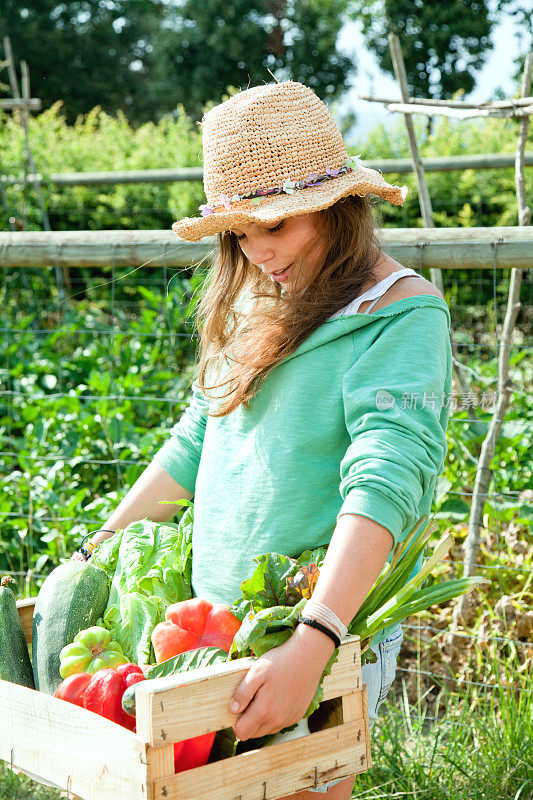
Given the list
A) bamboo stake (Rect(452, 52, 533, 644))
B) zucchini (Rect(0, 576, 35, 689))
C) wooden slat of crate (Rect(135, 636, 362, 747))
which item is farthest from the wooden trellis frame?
wooden slat of crate (Rect(135, 636, 362, 747))

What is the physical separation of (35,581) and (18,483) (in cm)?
50

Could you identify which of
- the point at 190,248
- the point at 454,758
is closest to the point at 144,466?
the point at 190,248

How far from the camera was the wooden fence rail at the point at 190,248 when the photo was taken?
2369mm

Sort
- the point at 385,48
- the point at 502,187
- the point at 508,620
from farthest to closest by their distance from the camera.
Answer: the point at 385,48 < the point at 502,187 < the point at 508,620

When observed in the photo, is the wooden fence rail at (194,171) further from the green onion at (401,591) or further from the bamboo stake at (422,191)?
the green onion at (401,591)

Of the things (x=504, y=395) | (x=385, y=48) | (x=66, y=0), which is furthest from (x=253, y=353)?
(x=66, y=0)

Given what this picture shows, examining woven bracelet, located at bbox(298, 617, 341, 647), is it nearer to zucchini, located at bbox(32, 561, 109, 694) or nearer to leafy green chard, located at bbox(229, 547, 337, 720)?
leafy green chard, located at bbox(229, 547, 337, 720)

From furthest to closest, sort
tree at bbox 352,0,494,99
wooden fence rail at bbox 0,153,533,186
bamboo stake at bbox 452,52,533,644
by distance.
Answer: tree at bbox 352,0,494,99 → wooden fence rail at bbox 0,153,533,186 → bamboo stake at bbox 452,52,533,644

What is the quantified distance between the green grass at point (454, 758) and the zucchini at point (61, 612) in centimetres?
101

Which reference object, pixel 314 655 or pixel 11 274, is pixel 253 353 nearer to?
pixel 314 655

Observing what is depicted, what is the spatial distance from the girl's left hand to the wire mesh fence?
1061 mm

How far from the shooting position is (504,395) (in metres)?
2.84

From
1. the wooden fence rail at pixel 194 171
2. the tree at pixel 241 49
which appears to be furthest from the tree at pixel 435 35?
the wooden fence rail at pixel 194 171

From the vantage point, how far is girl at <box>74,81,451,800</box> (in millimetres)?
1361
